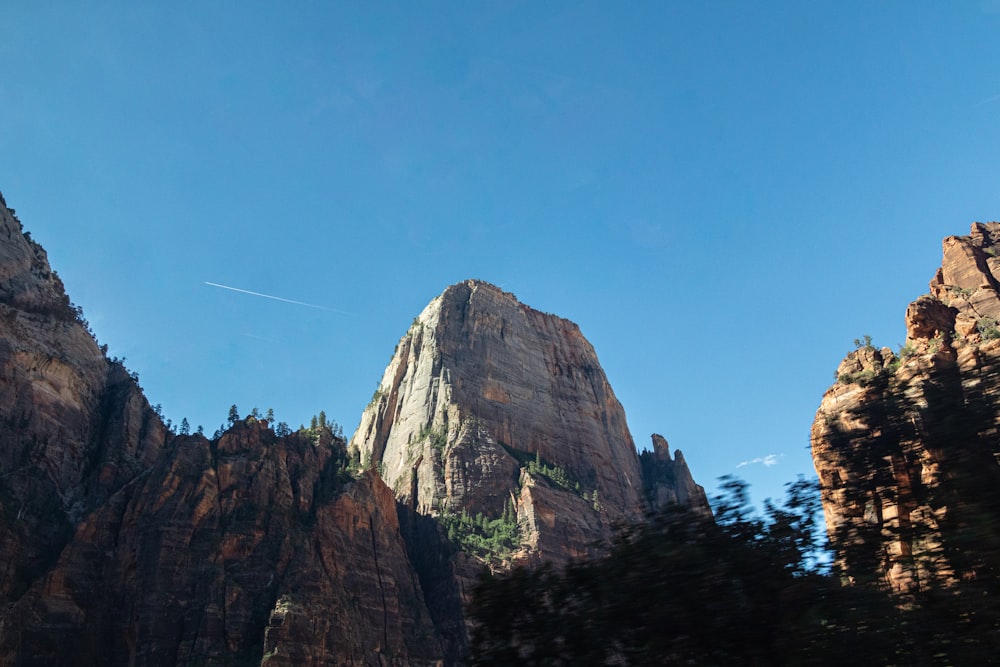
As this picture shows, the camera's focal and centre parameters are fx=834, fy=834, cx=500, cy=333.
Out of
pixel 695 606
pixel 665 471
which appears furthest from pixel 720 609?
pixel 665 471

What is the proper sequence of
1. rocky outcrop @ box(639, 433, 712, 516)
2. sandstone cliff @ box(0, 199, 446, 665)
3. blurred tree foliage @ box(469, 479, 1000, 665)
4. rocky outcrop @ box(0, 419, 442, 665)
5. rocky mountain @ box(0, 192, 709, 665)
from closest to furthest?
blurred tree foliage @ box(469, 479, 1000, 665), rocky outcrop @ box(0, 419, 442, 665), sandstone cliff @ box(0, 199, 446, 665), rocky mountain @ box(0, 192, 709, 665), rocky outcrop @ box(639, 433, 712, 516)

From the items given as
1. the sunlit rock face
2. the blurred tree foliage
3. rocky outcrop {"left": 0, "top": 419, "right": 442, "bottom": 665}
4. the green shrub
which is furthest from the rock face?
the sunlit rock face

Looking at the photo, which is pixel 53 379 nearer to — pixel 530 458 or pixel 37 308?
pixel 37 308

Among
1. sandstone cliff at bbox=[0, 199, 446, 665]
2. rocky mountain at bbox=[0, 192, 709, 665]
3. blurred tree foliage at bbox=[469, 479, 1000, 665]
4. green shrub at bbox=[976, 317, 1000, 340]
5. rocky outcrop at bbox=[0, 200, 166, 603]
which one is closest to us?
blurred tree foliage at bbox=[469, 479, 1000, 665]

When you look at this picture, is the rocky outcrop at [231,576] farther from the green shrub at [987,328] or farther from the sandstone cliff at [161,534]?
the green shrub at [987,328]

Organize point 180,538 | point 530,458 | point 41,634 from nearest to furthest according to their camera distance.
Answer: point 41,634 < point 180,538 < point 530,458

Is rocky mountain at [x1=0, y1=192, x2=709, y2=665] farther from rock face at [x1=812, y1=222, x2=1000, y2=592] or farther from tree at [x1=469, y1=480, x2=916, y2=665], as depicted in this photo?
rock face at [x1=812, y1=222, x2=1000, y2=592]

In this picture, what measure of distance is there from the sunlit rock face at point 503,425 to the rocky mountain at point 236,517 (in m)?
0.44

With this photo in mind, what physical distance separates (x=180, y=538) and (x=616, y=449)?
90.4 m

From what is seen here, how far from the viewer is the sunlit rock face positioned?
117500mm

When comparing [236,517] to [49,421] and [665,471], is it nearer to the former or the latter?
[49,421]

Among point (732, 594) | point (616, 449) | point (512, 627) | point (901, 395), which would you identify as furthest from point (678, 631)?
point (616, 449)

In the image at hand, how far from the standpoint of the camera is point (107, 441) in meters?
95.2

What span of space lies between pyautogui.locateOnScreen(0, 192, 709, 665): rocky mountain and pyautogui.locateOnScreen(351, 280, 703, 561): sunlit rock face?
1.43 feet
